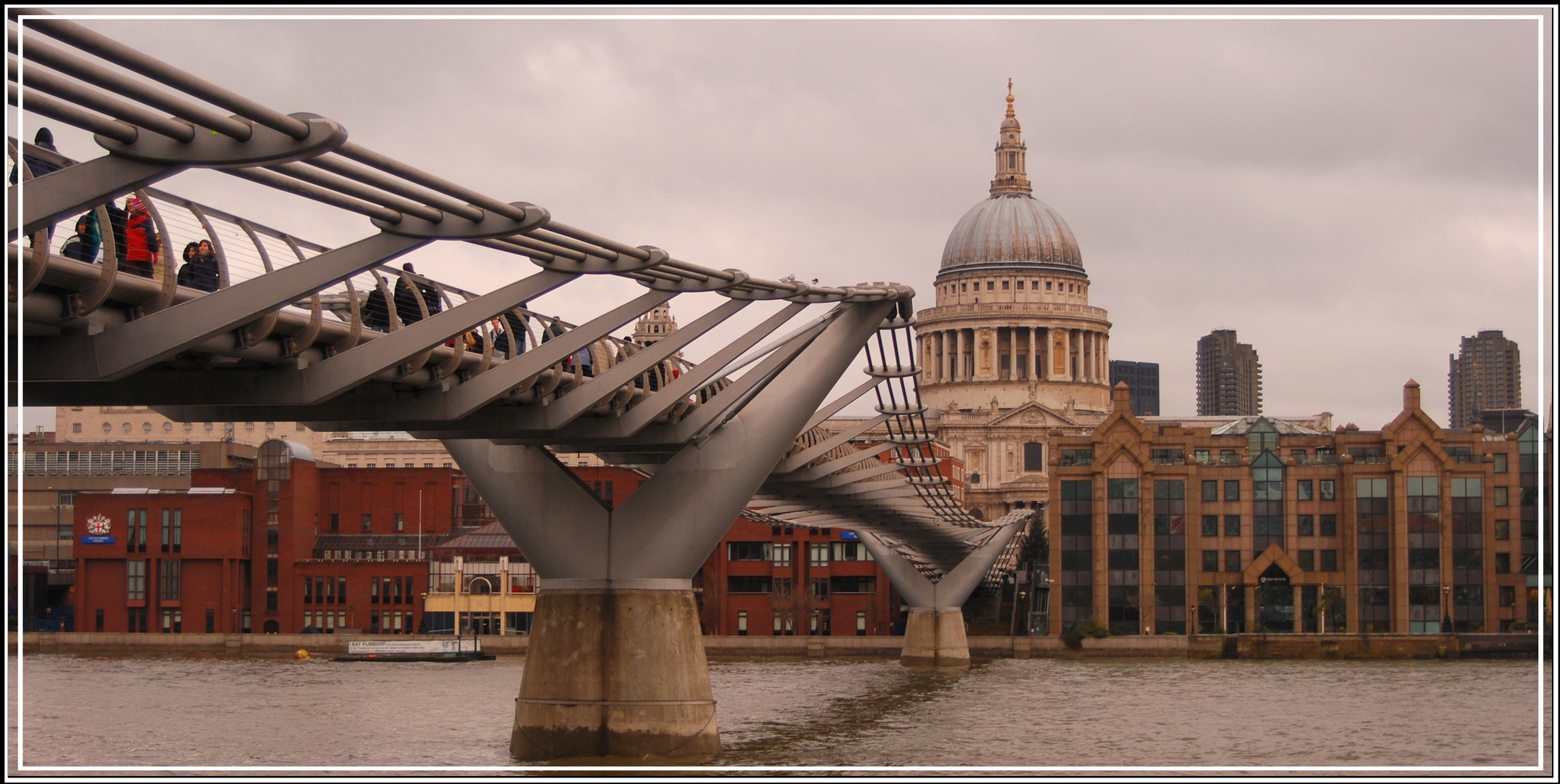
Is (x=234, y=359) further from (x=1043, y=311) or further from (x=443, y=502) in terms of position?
(x=1043, y=311)

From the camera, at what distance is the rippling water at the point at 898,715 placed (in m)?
38.8

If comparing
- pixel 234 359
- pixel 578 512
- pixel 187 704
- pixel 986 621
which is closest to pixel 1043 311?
pixel 986 621

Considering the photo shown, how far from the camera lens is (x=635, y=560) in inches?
1355

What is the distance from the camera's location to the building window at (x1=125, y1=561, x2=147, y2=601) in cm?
9906

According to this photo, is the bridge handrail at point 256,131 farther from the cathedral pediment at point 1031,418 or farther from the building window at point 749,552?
the cathedral pediment at point 1031,418

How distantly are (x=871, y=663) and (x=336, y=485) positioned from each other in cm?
3754

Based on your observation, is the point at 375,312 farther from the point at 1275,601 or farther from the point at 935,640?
the point at 1275,601

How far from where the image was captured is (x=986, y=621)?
332 feet

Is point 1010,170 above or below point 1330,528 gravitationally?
above

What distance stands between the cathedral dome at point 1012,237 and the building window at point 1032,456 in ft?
54.6

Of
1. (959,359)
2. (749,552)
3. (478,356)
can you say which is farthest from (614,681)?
(959,359)

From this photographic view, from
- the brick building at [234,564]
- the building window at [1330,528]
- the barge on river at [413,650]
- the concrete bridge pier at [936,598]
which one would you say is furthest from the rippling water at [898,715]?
the brick building at [234,564]

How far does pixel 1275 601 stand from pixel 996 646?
11.8 m

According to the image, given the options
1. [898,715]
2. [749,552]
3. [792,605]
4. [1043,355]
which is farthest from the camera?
[1043,355]
